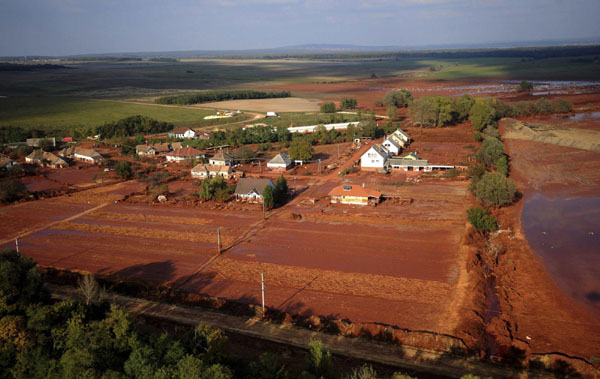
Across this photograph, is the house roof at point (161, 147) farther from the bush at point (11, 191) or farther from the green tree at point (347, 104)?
the green tree at point (347, 104)

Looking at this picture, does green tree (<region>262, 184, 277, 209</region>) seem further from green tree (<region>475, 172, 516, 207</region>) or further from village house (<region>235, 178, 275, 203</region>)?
green tree (<region>475, 172, 516, 207</region>)

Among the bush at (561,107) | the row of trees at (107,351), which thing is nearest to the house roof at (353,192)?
the row of trees at (107,351)

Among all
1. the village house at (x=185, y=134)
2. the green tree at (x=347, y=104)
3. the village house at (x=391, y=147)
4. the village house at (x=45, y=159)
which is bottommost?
the village house at (x=45, y=159)

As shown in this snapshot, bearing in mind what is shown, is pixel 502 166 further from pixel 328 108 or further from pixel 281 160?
pixel 328 108

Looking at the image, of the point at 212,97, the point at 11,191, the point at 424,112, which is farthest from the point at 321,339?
the point at 212,97

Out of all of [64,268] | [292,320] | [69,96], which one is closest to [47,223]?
[64,268]

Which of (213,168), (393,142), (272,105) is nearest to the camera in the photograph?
(213,168)

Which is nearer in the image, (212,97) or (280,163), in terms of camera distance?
(280,163)
